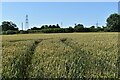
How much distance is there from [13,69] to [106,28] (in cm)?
10120

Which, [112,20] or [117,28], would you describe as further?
[112,20]

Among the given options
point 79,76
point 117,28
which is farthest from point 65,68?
point 117,28

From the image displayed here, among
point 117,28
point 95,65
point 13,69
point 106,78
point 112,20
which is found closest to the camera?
point 106,78

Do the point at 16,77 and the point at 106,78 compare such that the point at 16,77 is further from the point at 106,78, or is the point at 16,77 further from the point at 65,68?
the point at 106,78

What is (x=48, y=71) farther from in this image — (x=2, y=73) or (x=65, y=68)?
(x=2, y=73)

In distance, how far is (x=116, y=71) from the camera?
10.1 metres

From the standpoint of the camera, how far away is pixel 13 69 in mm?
10484

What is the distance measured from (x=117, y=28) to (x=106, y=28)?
6.45 m

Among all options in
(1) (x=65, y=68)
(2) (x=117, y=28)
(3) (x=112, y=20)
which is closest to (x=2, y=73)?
(1) (x=65, y=68)

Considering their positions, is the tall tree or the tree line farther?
the tall tree

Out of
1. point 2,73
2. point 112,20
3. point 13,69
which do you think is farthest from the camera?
point 112,20

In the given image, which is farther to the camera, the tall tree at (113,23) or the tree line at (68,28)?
the tall tree at (113,23)

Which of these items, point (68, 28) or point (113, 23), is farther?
point (113, 23)

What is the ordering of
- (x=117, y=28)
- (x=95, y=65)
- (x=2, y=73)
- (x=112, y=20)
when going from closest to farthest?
1. (x=2, y=73)
2. (x=95, y=65)
3. (x=117, y=28)
4. (x=112, y=20)
